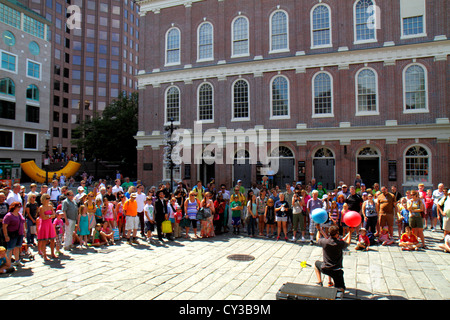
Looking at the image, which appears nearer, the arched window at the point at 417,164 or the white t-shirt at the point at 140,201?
the white t-shirt at the point at 140,201

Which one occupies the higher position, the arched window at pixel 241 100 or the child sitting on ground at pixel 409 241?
the arched window at pixel 241 100

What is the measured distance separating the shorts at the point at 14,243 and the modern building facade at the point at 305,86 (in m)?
16.7

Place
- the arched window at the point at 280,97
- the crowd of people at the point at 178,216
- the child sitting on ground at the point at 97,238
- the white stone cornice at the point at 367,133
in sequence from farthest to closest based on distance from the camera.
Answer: the arched window at the point at 280,97
the white stone cornice at the point at 367,133
the child sitting on ground at the point at 97,238
the crowd of people at the point at 178,216

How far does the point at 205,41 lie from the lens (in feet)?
85.1

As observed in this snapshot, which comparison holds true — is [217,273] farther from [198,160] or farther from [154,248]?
[198,160]

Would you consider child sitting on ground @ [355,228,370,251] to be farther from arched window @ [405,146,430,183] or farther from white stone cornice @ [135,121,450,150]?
arched window @ [405,146,430,183]

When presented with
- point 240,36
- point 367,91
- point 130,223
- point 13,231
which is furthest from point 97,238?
point 240,36

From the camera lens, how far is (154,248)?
10.1m

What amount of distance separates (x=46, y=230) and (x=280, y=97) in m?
18.9

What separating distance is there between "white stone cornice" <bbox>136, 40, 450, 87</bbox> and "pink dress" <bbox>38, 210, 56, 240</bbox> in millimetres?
18929

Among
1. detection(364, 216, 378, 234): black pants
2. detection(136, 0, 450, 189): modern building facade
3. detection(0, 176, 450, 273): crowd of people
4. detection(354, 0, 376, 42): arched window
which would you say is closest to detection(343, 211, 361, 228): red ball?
detection(0, 176, 450, 273): crowd of people

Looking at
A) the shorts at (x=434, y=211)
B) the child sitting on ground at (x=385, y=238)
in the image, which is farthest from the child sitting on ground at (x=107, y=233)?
the shorts at (x=434, y=211)

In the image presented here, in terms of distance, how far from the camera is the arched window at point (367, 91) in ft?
71.0

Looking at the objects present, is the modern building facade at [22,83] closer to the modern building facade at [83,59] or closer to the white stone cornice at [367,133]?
the modern building facade at [83,59]
